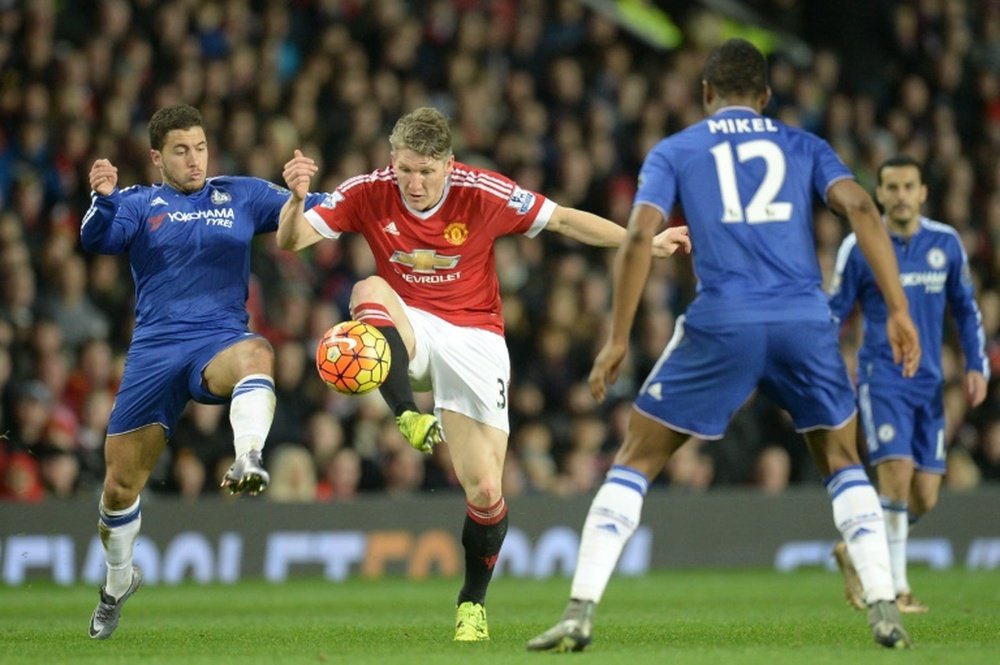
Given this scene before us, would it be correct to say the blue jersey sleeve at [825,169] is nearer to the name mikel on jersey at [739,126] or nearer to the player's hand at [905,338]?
the name mikel on jersey at [739,126]

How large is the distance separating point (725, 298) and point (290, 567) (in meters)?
7.87

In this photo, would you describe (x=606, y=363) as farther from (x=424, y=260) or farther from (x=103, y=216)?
(x=103, y=216)

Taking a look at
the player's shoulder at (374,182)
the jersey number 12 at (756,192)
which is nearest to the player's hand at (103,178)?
the player's shoulder at (374,182)

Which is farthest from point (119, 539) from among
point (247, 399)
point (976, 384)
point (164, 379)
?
point (976, 384)

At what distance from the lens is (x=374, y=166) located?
52.4 ft

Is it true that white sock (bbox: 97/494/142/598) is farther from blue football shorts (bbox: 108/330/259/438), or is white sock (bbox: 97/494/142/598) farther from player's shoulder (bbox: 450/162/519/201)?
player's shoulder (bbox: 450/162/519/201)

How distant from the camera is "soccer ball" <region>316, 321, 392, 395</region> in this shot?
8180 mm

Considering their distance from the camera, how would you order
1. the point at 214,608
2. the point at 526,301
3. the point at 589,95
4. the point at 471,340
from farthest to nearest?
the point at 589,95
the point at 526,301
the point at 214,608
the point at 471,340

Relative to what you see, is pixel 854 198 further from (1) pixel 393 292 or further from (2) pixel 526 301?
(2) pixel 526 301

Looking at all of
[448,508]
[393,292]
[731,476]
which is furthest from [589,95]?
[393,292]

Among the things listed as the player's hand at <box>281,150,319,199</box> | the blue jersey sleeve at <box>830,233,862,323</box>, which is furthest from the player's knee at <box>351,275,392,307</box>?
the blue jersey sleeve at <box>830,233,862,323</box>

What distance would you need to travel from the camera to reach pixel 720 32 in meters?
19.7

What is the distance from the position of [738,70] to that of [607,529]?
196 cm

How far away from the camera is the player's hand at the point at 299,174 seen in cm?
812
